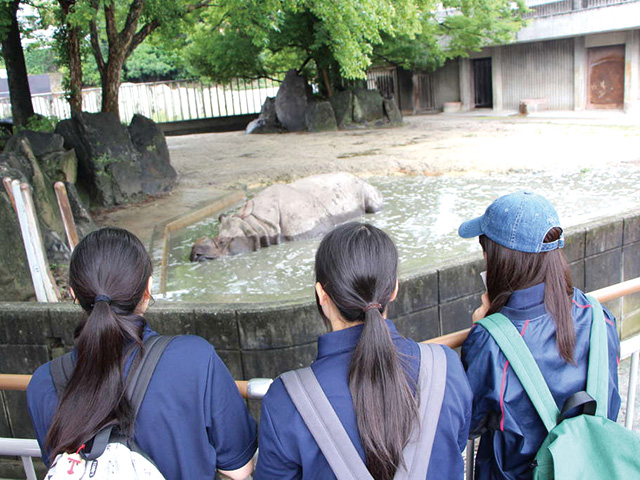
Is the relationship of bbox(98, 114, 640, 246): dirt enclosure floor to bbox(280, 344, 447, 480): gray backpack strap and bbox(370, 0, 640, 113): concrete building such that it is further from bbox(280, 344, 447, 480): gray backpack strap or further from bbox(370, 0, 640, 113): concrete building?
bbox(280, 344, 447, 480): gray backpack strap

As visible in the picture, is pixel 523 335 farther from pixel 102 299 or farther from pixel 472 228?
pixel 102 299

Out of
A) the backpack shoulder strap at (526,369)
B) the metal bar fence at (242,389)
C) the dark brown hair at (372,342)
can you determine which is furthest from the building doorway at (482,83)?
the dark brown hair at (372,342)

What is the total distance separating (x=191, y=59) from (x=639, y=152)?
1552 cm

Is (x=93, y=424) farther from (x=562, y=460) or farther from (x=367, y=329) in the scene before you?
(x=562, y=460)

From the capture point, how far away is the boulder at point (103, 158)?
31.4 ft

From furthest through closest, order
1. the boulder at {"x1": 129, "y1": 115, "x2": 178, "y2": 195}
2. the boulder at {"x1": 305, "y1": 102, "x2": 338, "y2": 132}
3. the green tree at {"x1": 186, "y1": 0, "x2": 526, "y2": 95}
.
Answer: the boulder at {"x1": 305, "y1": 102, "x2": 338, "y2": 132}, the green tree at {"x1": 186, "y1": 0, "x2": 526, "y2": 95}, the boulder at {"x1": 129, "y1": 115, "x2": 178, "y2": 195}

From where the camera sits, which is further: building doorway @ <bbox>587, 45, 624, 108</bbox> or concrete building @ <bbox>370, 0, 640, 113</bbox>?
building doorway @ <bbox>587, 45, 624, 108</bbox>

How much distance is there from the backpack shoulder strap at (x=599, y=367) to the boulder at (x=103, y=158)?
879cm

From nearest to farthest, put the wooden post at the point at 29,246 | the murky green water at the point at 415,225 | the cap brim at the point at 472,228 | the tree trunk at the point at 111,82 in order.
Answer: the cap brim at the point at 472,228, the wooden post at the point at 29,246, the murky green water at the point at 415,225, the tree trunk at the point at 111,82

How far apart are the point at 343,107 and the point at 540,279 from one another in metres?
18.9

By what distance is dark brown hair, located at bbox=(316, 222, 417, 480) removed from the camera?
1.48m

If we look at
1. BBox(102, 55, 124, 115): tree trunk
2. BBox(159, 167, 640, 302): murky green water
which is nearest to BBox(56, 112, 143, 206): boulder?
BBox(102, 55, 124, 115): tree trunk

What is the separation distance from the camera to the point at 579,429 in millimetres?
1646

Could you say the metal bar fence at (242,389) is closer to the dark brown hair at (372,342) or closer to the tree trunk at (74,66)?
the dark brown hair at (372,342)
